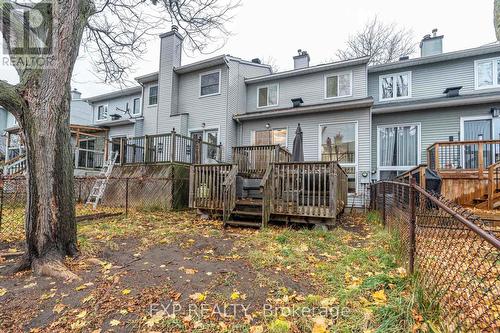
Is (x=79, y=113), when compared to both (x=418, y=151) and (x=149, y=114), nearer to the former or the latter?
(x=149, y=114)

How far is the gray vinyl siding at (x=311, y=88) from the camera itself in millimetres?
10680

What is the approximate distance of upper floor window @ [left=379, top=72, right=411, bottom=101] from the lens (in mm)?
10867

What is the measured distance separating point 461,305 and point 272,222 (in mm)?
5328

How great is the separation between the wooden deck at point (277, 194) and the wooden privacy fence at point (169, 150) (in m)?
3.12

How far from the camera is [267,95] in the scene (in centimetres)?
1270

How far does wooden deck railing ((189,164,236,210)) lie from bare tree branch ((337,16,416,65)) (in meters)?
16.4

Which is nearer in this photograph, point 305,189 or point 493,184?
point 305,189

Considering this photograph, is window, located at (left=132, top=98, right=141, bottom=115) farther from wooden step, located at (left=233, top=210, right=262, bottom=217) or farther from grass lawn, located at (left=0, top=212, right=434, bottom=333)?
grass lawn, located at (left=0, top=212, right=434, bottom=333)

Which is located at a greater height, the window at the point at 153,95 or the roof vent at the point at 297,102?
the window at the point at 153,95

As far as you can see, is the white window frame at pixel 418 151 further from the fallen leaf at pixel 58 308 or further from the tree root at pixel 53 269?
the fallen leaf at pixel 58 308

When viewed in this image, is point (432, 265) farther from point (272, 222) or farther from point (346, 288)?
point (272, 222)

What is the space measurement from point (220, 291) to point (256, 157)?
6.87 metres

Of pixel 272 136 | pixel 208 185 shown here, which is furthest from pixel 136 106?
pixel 208 185

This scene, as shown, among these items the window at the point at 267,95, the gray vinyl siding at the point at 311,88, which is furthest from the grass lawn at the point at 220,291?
the window at the point at 267,95
